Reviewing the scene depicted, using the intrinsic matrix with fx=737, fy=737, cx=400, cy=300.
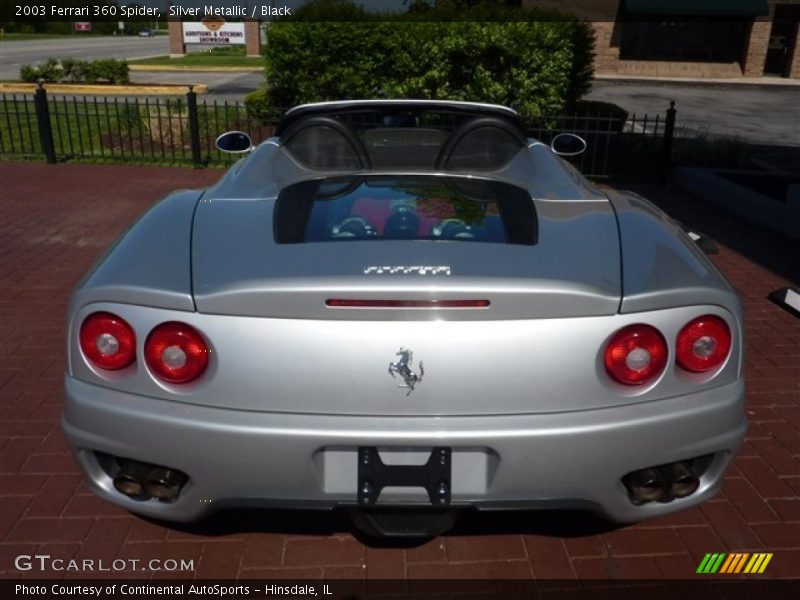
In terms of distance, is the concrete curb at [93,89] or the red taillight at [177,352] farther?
the concrete curb at [93,89]

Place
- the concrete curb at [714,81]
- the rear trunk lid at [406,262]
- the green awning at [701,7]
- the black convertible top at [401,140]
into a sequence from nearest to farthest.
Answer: the rear trunk lid at [406,262], the black convertible top at [401,140], the concrete curb at [714,81], the green awning at [701,7]

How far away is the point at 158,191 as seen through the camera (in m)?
9.63

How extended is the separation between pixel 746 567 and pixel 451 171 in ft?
6.16

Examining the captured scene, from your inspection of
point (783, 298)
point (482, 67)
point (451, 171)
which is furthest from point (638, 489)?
point (482, 67)

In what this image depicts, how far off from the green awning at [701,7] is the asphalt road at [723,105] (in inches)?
129

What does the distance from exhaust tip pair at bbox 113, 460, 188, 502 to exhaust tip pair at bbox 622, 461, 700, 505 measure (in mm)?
1342

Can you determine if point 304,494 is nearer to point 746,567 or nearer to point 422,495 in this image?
point 422,495

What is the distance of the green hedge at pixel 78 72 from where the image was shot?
23562 millimetres

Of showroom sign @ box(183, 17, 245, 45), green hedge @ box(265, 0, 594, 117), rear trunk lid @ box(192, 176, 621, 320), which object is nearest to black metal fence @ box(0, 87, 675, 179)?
green hedge @ box(265, 0, 594, 117)

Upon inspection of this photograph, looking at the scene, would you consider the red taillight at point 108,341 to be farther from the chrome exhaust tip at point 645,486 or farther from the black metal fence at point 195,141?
the black metal fence at point 195,141

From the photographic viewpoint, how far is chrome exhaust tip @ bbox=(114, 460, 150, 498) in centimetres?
223

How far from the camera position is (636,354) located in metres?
2.09

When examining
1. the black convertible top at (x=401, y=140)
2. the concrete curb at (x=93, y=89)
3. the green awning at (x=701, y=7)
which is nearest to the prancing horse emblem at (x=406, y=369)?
the black convertible top at (x=401, y=140)

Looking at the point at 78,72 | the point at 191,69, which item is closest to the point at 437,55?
the point at 78,72
